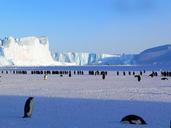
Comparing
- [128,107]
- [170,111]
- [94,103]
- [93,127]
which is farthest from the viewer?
[94,103]

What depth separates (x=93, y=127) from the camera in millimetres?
10203

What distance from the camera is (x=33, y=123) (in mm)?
10844

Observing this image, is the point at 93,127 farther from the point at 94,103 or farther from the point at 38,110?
the point at 94,103

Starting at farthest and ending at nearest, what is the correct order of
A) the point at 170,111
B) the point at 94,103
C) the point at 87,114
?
the point at 94,103 < the point at 170,111 < the point at 87,114

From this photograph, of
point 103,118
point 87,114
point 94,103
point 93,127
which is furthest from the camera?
point 94,103

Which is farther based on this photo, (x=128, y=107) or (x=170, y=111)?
(x=128, y=107)

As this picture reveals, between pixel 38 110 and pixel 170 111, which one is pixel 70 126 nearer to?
pixel 38 110

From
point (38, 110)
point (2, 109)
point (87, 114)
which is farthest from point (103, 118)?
point (2, 109)

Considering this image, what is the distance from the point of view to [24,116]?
12062 mm

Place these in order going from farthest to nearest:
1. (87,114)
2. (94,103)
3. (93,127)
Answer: (94,103), (87,114), (93,127)

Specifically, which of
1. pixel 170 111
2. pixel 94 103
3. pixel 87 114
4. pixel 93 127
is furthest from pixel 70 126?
pixel 94 103

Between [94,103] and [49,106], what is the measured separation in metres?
1.98

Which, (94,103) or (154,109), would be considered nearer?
(154,109)

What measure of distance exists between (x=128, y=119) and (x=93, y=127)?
1.24m
